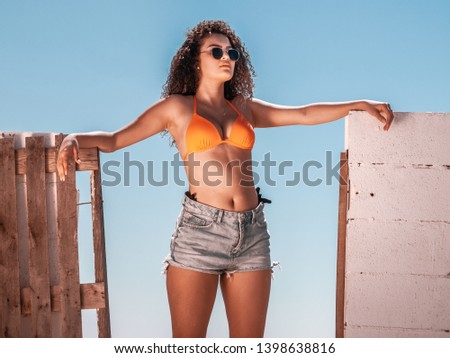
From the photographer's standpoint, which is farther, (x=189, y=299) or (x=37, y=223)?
(x=37, y=223)

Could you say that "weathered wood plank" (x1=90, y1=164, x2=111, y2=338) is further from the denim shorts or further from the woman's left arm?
the woman's left arm

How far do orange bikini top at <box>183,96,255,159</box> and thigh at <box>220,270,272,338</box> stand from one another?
76 cm

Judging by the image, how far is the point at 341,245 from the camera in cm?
400

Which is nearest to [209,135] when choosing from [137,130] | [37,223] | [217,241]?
[137,130]

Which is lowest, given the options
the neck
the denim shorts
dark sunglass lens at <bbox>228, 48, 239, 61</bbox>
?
the denim shorts

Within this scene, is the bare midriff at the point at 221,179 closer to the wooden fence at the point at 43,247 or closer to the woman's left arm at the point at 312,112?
the woman's left arm at the point at 312,112

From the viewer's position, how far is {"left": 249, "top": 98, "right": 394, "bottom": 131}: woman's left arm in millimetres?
3842

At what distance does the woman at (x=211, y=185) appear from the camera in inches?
133

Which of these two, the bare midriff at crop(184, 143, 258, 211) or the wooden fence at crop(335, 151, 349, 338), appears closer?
the bare midriff at crop(184, 143, 258, 211)

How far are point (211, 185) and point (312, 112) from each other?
0.88m

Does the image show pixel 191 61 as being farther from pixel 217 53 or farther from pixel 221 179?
pixel 221 179

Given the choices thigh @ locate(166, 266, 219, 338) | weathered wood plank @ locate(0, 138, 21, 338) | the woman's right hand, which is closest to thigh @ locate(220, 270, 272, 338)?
thigh @ locate(166, 266, 219, 338)

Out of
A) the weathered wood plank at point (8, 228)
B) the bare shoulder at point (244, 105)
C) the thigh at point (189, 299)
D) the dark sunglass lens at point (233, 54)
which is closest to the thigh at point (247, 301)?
the thigh at point (189, 299)
